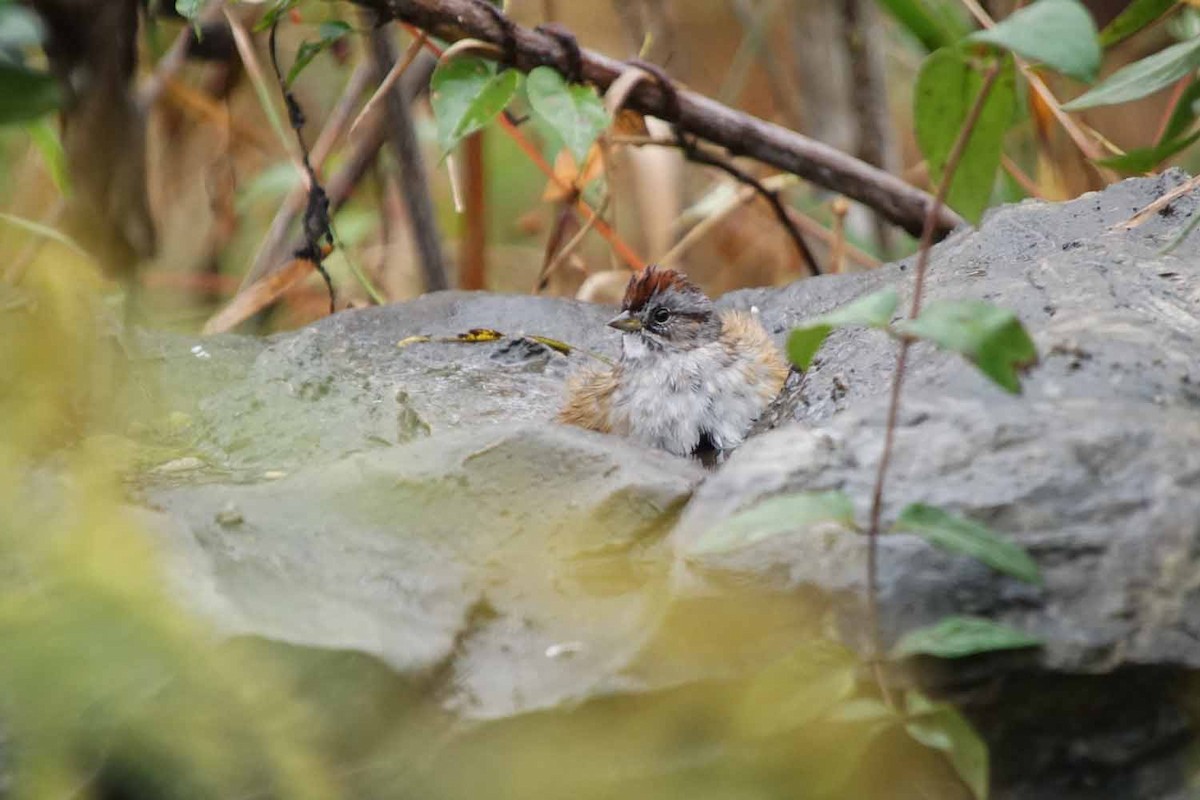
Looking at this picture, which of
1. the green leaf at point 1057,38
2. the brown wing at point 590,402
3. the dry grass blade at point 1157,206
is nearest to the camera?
the green leaf at point 1057,38

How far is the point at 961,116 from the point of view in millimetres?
2016

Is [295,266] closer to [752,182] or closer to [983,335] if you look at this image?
[752,182]

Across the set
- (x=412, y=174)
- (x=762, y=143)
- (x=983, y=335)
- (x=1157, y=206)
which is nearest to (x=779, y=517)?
(x=983, y=335)

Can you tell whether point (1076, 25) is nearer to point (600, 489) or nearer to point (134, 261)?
point (600, 489)

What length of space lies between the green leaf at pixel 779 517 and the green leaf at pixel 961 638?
17 cm

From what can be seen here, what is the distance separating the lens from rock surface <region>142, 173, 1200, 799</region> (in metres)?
1.94

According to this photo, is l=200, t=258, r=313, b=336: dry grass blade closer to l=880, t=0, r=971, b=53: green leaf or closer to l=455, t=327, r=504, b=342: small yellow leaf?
l=455, t=327, r=504, b=342: small yellow leaf

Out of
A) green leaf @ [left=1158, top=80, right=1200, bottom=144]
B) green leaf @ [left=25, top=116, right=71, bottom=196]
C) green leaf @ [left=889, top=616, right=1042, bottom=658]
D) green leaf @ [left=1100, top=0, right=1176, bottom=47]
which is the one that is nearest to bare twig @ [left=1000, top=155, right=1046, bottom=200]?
green leaf @ [left=1100, top=0, right=1176, bottom=47]

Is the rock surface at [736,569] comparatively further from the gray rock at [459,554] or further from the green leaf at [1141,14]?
the green leaf at [1141,14]

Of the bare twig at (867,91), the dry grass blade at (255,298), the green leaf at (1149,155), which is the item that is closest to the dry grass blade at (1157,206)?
the green leaf at (1149,155)

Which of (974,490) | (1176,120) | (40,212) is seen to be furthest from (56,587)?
(40,212)

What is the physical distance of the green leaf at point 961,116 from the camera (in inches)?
78.5

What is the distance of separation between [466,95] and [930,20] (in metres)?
1.20

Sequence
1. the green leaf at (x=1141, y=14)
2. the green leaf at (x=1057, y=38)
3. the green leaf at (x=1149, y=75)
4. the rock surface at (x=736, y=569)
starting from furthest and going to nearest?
the green leaf at (x=1141, y=14), the green leaf at (x=1149, y=75), the rock surface at (x=736, y=569), the green leaf at (x=1057, y=38)
